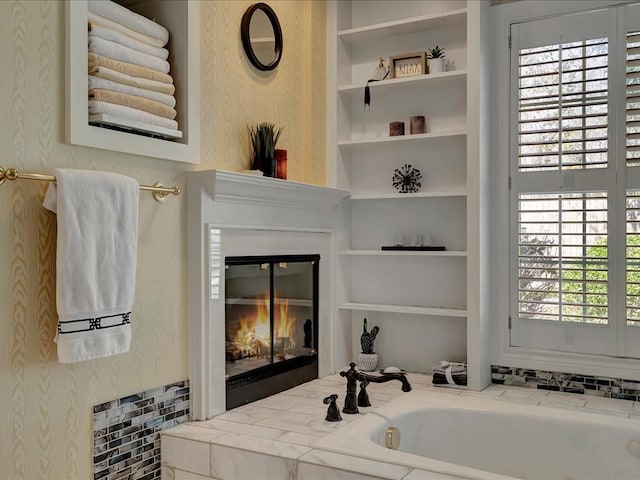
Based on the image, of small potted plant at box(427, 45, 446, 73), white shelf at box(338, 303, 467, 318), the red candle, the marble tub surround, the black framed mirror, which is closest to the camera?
the marble tub surround

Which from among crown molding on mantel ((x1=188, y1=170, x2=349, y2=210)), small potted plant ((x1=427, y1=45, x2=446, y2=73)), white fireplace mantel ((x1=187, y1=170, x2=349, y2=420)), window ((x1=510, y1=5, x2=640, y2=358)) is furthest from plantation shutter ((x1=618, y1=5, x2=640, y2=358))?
white fireplace mantel ((x1=187, y1=170, x2=349, y2=420))

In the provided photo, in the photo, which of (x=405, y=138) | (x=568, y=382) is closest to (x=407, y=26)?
(x=405, y=138)

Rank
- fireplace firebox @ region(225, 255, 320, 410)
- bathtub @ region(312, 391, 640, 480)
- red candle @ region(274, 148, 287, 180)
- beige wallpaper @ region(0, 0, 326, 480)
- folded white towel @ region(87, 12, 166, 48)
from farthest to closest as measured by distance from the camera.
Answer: red candle @ region(274, 148, 287, 180) < fireplace firebox @ region(225, 255, 320, 410) < bathtub @ region(312, 391, 640, 480) < folded white towel @ region(87, 12, 166, 48) < beige wallpaper @ region(0, 0, 326, 480)

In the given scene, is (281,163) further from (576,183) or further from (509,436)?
(509,436)

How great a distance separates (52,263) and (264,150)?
119 centimetres

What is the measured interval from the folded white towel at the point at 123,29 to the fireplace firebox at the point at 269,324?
92cm

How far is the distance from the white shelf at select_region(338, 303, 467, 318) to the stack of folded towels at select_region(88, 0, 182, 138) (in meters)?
1.47

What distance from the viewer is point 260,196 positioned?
278 centimetres

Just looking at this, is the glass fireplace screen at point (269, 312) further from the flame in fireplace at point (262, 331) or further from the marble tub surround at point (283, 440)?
the marble tub surround at point (283, 440)

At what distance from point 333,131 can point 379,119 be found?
0.29 metres

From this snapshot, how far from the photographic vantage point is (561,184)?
3033 mm

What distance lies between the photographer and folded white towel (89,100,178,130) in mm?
2100

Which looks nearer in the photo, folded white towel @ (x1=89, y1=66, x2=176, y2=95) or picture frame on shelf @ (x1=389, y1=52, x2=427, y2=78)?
folded white towel @ (x1=89, y1=66, x2=176, y2=95)

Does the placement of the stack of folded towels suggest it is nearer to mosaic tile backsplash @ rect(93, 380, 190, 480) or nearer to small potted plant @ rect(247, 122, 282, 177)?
small potted plant @ rect(247, 122, 282, 177)
